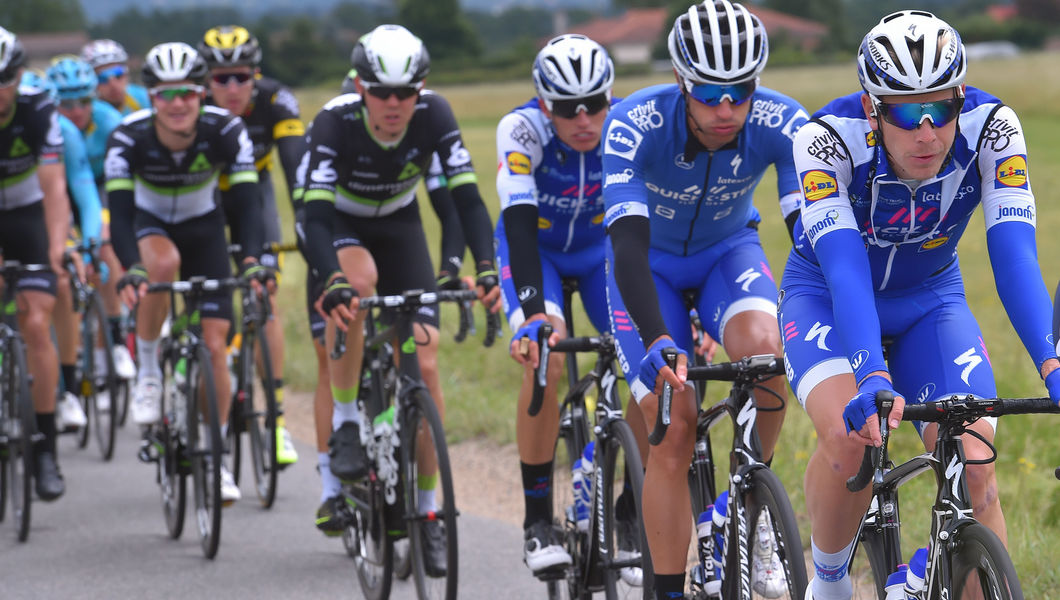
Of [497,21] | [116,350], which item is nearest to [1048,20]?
[497,21]

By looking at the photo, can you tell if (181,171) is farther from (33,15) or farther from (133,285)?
(33,15)

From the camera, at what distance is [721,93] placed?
14.9ft

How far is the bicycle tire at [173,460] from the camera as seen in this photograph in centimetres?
724

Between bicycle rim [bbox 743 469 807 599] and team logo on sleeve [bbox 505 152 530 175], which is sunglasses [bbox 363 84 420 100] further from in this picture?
bicycle rim [bbox 743 469 807 599]

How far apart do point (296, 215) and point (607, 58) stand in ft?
7.62

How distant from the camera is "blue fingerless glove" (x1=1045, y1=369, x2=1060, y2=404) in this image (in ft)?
10.6

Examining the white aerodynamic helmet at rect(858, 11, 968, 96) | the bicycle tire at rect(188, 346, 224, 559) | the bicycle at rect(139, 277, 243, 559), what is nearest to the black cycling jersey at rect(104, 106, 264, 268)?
the bicycle at rect(139, 277, 243, 559)

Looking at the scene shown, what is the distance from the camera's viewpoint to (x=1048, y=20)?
10144cm

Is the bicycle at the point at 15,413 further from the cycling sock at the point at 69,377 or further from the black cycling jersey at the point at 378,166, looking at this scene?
the black cycling jersey at the point at 378,166

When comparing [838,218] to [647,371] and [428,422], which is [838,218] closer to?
[647,371]

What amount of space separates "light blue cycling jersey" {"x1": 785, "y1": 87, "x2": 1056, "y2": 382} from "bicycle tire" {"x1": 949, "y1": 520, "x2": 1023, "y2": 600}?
54cm

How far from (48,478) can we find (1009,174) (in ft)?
19.2

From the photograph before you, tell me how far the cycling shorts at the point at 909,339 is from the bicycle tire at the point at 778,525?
28 centimetres

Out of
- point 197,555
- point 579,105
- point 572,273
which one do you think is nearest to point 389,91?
point 579,105
